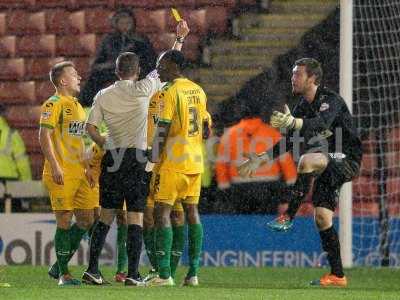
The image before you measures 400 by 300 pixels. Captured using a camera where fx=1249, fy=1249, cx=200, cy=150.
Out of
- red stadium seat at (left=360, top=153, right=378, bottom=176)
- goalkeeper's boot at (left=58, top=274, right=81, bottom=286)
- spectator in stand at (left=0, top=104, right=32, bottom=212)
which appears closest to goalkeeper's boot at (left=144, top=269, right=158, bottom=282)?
goalkeeper's boot at (left=58, top=274, right=81, bottom=286)

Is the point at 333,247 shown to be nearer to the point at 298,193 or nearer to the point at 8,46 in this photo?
the point at 298,193

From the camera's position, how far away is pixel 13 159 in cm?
1297

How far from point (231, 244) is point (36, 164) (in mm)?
2391

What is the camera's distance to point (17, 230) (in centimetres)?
1220

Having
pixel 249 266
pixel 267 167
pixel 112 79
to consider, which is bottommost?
pixel 249 266

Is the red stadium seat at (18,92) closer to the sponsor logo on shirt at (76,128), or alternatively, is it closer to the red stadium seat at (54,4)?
the red stadium seat at (54,4)

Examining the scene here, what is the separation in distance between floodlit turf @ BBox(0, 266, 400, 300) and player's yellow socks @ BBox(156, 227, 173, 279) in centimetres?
27

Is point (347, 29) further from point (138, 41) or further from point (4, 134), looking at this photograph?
point (4, 134)

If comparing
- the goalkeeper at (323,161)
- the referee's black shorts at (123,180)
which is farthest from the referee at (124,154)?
the goalkeeper at (323,161)

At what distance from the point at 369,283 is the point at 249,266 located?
2646mm

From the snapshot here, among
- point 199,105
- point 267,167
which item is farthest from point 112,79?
point 199,105

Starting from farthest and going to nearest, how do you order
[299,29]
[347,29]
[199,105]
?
[299,29] → [347,29] → [199,105]

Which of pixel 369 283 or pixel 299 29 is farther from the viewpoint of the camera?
pixel 299 29

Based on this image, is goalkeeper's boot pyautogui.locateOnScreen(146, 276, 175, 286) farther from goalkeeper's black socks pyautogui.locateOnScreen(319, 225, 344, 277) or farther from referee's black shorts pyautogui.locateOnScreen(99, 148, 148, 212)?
goalkeeper's black socks pyautogui.locateOnScreen(319, 225, 344, 277)
